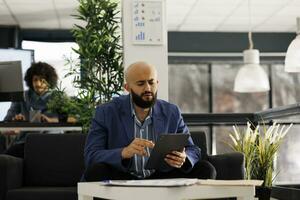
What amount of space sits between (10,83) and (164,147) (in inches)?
80.8

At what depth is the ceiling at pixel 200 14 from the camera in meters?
6.59

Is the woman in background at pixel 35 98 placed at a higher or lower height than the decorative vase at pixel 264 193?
higher

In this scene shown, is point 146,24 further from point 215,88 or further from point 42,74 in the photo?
point 215,88

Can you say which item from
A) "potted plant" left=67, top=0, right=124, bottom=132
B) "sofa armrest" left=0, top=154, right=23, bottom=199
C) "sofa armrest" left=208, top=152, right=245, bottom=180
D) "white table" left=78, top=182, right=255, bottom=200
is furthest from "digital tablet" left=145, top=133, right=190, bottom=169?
"potted plant" left=67, top=0, right=124, bottom=132

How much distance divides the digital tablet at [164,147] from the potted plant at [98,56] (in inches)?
63.9

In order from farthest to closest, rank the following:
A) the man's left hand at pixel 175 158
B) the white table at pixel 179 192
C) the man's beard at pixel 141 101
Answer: the man's beard at pixel 141 101
the man's left hand at pixel 175 158
the white table at pixel 179 192

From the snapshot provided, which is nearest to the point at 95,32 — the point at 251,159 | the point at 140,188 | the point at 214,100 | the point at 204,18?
the point at 251,159

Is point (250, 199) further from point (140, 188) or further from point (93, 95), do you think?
point (93, 95)

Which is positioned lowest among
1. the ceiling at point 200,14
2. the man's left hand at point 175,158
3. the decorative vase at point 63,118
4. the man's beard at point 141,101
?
the man's left hand at point 175,158

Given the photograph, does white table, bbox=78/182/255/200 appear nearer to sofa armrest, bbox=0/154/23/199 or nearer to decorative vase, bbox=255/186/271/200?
sofa armrest, bbox=0/154/23/199

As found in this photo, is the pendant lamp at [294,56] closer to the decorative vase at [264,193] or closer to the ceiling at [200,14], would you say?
the decorative vase at [264,193]

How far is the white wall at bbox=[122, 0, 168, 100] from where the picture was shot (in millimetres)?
→ 3623

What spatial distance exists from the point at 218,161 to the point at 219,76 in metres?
5.89

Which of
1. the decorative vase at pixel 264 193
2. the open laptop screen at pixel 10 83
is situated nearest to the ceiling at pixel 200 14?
the open laptop screen at pixel 10 83
